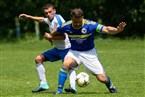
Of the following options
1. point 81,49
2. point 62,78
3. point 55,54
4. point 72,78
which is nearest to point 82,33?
point 81,49

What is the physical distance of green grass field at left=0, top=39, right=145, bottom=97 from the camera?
462 inches

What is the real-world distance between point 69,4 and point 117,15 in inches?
121

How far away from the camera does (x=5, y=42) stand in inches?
1299

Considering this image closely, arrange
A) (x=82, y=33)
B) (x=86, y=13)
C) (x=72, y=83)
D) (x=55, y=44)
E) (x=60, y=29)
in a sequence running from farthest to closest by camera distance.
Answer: (x=86, y=13), (x=55, y=44), (x=72, y=83), (x=60, y=29), (x=82, y=33)

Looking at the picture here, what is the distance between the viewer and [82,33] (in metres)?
11.0

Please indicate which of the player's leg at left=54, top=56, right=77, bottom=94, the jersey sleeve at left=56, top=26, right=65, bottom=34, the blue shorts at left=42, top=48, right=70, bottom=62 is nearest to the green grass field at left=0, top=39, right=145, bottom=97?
the player's leg at left=54, top=56, right=77, bottom=94

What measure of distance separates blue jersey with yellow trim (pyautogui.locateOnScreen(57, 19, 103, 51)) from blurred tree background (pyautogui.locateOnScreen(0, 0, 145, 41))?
69.6 feet

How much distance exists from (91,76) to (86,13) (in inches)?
720

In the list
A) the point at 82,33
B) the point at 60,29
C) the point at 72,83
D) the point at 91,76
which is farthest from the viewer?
the point at 91,76

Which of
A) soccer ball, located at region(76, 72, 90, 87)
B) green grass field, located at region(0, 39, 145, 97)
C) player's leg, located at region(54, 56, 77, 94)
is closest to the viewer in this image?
player's leg, located at region(54, 56, 77, 94)

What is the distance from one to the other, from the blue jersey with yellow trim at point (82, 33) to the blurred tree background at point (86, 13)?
21228mm

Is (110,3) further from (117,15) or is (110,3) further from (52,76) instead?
(52,76)

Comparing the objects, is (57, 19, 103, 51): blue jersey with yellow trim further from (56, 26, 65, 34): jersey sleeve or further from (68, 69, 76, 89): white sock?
(68, 69, 76, 89): white sock

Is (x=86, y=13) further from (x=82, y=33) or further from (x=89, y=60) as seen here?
(x=82, y=33)
